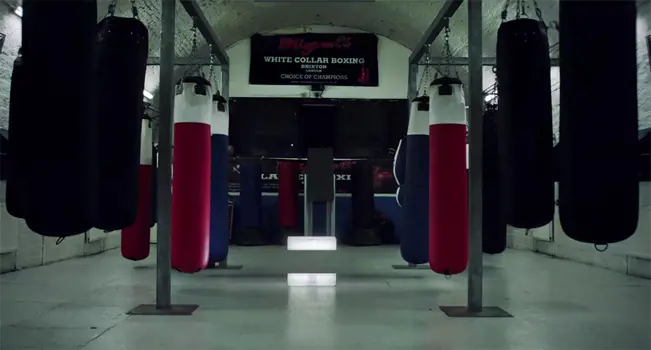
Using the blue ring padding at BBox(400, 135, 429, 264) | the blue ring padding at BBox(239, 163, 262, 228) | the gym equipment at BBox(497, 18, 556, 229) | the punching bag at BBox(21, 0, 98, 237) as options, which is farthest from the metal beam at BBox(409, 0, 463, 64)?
the blue ring padding at BBox(239, 163, 262, 228)

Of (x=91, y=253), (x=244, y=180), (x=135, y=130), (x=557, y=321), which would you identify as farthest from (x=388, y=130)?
(x=135, y=130)

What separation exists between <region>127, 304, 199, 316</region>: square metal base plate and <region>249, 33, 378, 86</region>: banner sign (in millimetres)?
7385

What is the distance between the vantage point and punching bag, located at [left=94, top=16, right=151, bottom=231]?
8.12 ft

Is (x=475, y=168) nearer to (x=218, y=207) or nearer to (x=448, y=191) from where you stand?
(x=448, y=191)

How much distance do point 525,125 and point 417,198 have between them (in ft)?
6.48

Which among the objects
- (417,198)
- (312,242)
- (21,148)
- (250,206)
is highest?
(21,148)

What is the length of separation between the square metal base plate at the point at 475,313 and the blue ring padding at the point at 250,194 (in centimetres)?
636

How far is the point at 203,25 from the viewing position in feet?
16.7

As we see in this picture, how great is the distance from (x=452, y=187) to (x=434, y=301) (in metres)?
1.07

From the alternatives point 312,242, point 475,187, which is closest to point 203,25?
point 475,187

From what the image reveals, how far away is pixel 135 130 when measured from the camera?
259cm

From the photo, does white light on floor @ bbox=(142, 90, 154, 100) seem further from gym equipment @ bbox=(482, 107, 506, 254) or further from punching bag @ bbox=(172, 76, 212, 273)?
gym equipment @ bbox=(482, 107, 506, 254)

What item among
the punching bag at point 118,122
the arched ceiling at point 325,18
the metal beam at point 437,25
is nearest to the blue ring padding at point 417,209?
the metal beam at point 437,25

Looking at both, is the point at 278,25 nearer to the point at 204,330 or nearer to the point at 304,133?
the point at 304,133
